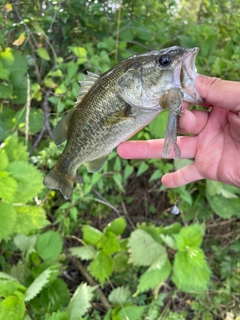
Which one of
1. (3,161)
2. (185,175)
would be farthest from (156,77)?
(3,161)

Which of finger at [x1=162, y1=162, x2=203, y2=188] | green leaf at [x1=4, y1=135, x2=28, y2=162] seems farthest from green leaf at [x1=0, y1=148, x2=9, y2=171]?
finger at [x1=162, y1=162, x2=203, y2=188]

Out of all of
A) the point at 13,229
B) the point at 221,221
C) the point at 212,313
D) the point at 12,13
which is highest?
the point at 12,13

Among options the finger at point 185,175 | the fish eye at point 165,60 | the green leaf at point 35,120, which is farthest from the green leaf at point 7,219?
the fish eye at point 165,60

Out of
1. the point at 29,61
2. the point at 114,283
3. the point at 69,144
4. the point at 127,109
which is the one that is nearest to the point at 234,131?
the point at 127,109

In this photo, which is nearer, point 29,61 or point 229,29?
point 29,61

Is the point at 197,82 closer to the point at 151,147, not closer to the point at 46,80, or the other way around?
the point at 151,147

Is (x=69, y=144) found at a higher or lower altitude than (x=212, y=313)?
higher

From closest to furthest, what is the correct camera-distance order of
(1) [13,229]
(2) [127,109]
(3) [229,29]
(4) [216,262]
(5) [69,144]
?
(2) [127,109], (5) [69,144], (1) [13,229], (4) [216,262], (3) [229,29]

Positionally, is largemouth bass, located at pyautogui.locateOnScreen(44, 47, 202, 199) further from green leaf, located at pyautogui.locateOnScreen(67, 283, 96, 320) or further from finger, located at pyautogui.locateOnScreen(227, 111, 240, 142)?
green leaf, located at pyautogui.locateOnScreen(67, 283, 96, 320)
